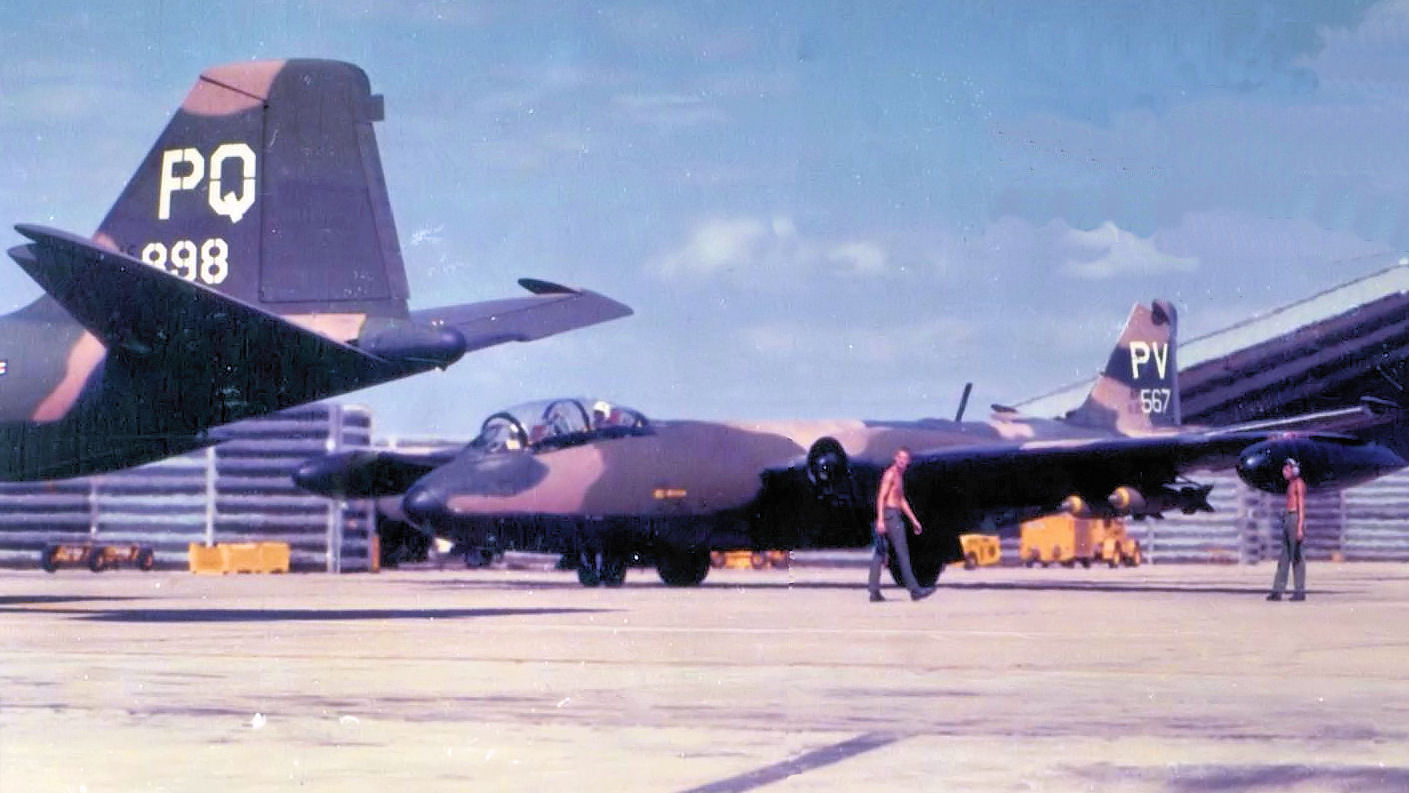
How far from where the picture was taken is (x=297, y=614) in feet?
59.2

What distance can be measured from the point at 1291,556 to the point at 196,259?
12.6 m

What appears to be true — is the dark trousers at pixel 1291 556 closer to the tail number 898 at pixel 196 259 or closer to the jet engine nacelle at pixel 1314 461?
the jet engine nacelle at pixel 1314 461

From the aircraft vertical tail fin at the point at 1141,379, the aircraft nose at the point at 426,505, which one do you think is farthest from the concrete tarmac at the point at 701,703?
the aircraft vertical tail fin at the point at 1141,379

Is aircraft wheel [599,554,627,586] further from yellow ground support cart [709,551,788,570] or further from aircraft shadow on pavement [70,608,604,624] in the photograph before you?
yellow ground support cart [709,551,788,570]

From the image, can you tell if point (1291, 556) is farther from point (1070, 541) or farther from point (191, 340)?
point (1070, 541)

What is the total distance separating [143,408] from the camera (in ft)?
54.6

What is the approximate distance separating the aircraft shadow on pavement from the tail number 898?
2.96 m

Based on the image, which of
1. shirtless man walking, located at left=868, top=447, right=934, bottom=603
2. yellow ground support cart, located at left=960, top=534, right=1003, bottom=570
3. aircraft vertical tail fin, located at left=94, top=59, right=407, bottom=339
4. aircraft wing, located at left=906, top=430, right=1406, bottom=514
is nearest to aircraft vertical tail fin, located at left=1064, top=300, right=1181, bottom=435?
aircraft wing, located at left=906, top=430, right=1406, bottom=514

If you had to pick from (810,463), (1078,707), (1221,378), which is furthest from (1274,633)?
(1221,378)

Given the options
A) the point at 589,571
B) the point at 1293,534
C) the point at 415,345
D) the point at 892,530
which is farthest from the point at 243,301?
the point at 589,571

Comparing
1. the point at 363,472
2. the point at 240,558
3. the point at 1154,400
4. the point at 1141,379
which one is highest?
the point at 1141,379

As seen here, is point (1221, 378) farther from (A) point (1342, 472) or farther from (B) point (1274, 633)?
(B) point (1274, 633)

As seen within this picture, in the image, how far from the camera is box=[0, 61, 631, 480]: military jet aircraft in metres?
15.7

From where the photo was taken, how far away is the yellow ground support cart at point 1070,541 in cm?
5244
